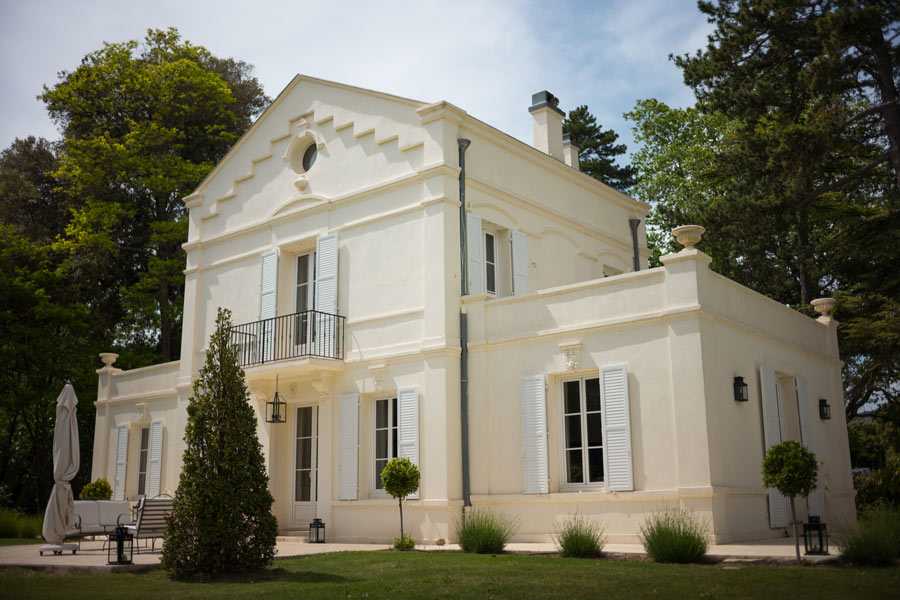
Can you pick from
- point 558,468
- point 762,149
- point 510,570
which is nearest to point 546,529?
point 558,468

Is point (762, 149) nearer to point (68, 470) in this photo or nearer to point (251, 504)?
point (251, 504)

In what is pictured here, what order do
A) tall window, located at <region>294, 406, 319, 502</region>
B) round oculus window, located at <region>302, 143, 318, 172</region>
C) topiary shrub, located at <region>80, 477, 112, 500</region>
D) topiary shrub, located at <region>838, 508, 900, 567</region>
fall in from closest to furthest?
topiary shrub, located at <region>838, 508, 900, 567</region> → tall window, located at <region>294, 406, 319, 502</region> → round oculus window, located at <region>302, 143, 318, 172</region> → topiary shrub, located at <region>80, 477, 112, 500</region>

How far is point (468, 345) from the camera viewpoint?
12906mm

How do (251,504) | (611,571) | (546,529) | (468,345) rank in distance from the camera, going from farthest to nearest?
(468,345), (546,529), (251,504), (611,571)

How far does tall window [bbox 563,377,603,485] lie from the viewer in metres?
11.4

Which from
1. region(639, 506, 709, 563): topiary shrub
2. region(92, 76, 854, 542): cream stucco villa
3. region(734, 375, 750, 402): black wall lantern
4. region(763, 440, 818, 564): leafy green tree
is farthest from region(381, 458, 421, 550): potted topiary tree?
region(763, 440, 818, 564): leafy green tree

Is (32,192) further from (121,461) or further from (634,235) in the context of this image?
(634,235)

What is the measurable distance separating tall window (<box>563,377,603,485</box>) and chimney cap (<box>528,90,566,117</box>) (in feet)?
24.6

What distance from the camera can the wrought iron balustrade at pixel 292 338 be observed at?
14.2 m

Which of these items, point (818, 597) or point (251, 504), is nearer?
point (818, 597)

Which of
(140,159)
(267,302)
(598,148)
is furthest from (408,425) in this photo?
(598,148)

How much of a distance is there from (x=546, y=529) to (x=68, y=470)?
699 cm

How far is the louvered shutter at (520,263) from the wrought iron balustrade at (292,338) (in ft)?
10.6

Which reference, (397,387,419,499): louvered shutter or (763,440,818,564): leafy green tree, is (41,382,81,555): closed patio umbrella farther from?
(763,440,818,564): leafy green tree
